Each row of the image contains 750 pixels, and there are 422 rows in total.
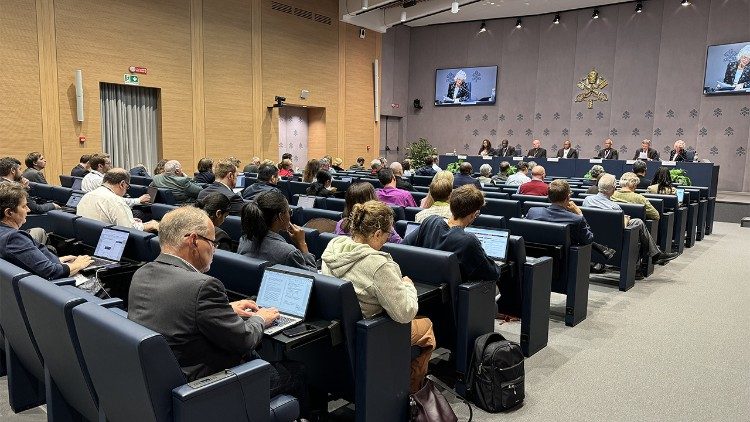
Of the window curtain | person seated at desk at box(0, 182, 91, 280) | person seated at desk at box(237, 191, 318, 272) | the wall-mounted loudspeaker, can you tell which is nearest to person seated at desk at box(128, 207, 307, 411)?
person seated at desk at box(237, 191, 318, 272)

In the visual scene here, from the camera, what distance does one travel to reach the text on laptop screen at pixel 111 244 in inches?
139

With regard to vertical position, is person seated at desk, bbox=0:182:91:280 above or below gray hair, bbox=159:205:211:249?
below

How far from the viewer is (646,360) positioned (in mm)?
3678

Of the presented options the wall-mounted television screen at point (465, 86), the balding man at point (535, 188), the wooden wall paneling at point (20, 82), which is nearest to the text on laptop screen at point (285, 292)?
the balding man at point (535, 188)

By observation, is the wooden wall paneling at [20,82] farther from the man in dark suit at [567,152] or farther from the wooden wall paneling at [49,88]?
the man in dark suit at [567,152]

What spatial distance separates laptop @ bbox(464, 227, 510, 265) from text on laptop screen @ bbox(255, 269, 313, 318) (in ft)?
5.10

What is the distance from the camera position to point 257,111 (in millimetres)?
13609

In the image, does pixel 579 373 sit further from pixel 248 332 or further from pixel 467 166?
pixel 467 166

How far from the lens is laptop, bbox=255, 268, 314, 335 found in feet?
7.82

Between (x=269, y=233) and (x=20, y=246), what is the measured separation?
52.8 inches

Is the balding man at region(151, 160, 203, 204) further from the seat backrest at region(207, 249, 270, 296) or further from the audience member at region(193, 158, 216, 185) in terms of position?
the seat backrest at region(207, 249, 270, 296)

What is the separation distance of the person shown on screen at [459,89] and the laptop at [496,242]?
47.0ft

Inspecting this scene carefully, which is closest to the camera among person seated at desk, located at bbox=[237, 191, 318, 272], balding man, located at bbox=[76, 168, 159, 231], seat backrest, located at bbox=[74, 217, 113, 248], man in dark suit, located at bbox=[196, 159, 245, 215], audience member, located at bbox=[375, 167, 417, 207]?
person seated at desk, located at bbox=[237, 191, 318, 272]

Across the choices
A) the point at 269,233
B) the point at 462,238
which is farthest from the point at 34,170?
the point at 462,238
